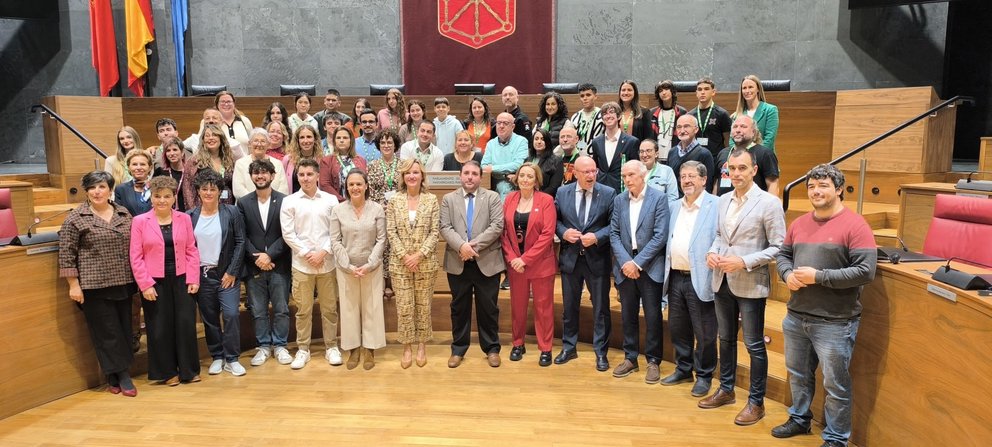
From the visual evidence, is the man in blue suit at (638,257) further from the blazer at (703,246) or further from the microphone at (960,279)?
the microphone at (960,279)

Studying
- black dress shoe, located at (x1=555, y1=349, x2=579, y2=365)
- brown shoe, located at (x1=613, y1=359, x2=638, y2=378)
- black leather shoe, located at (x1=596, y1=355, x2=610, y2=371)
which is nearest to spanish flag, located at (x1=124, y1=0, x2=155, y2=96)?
black dress shoe, located at (x1=555, y1=349, x2=579, y2=365)

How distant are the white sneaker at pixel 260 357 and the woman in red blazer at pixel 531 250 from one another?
5.83 feet

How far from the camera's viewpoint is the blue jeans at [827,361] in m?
3.21

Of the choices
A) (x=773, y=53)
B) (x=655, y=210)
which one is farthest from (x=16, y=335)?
(x=773, y=53)

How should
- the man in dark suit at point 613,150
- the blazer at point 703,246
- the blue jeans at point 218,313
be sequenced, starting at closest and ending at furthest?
1. the blazer at point 703,246
2. the blue jeans at point 218,313
3. the man in dark suit at point 613,150

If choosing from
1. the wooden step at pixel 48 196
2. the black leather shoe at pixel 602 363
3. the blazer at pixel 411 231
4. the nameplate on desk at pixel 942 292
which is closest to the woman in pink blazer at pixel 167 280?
the blazer at pixel 411 231

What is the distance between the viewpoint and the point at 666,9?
9.33m

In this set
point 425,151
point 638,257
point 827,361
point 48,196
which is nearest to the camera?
point 827,361

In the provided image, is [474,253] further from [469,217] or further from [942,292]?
[942,292]

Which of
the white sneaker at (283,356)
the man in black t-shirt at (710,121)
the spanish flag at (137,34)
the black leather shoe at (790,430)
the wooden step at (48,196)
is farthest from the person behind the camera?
the spanish flag at (137,34)

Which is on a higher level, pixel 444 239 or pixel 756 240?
pixel 756 240

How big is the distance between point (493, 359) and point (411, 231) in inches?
42.3

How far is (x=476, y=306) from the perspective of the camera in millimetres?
4867

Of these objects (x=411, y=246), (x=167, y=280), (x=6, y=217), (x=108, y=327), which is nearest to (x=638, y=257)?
(x=411, y=246)
